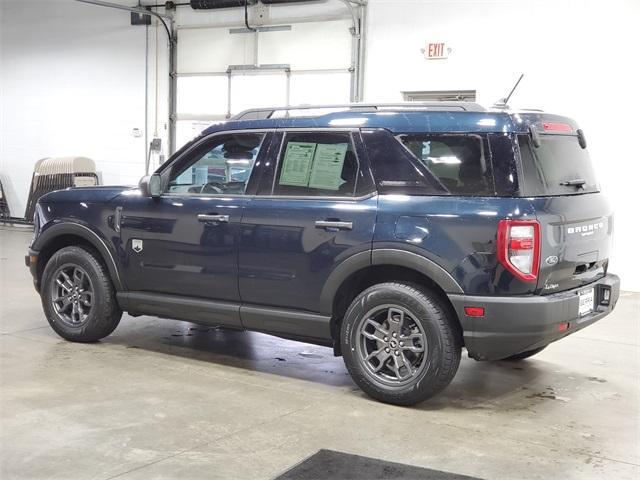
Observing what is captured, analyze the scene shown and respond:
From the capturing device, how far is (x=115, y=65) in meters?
14.0

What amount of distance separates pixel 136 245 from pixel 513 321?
2.79 metres

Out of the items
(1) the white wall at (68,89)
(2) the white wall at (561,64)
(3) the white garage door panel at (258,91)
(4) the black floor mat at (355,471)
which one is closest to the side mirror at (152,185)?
(4) the black floor mat at (355,471)

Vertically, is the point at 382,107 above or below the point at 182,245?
above

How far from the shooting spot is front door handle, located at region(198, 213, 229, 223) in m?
5.22

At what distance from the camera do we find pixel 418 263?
450 cm

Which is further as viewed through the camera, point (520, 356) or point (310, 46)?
point (310, 46)

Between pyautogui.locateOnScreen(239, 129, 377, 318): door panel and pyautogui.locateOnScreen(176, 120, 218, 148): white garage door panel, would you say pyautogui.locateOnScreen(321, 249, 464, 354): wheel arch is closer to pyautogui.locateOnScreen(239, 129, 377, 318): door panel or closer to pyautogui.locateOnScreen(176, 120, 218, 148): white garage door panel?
pyautogui.locateOnScreen(239, 129, 377, 318): door panel

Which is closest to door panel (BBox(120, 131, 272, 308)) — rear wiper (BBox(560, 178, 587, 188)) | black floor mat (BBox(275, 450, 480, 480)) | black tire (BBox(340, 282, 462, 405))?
black tire (BBox(340, 282, 462, 405))

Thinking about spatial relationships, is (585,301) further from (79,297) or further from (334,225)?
(79,297)

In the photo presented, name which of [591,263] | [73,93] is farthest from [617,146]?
[73,93]

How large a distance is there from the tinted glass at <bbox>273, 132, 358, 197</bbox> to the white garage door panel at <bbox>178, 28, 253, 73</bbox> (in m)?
7.53

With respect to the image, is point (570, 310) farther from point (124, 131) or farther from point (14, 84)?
point (14, 84)

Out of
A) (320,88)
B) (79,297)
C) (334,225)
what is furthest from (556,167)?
(320,88)

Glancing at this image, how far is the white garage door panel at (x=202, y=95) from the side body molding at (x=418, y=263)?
8.46 meters
